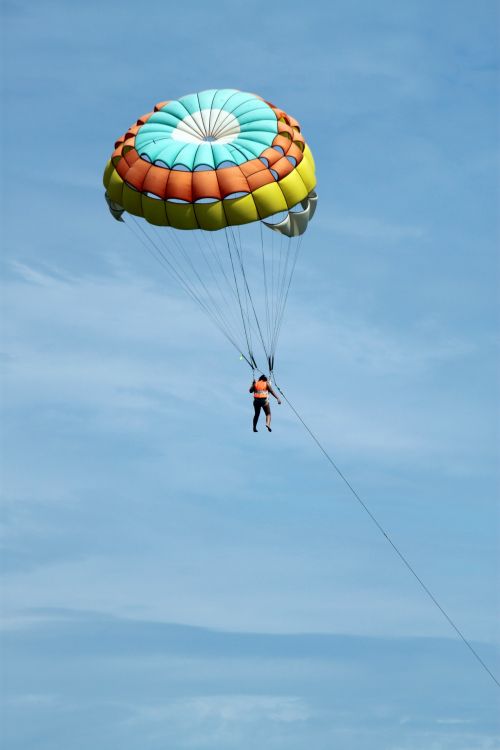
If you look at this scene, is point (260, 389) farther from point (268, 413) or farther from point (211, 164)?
point (211, 164)

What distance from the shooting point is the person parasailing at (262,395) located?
4847 centimetres

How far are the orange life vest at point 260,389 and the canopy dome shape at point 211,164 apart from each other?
496 centimetres

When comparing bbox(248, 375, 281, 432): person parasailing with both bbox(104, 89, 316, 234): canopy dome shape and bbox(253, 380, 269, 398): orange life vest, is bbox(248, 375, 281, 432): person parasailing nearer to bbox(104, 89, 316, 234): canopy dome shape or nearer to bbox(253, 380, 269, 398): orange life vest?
bbox(253, 380, 269, 398): orange life vest

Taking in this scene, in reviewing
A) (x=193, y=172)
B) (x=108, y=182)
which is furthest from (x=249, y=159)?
(x=108, y=182)

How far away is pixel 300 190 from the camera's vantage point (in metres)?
49.6

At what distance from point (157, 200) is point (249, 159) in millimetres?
3096

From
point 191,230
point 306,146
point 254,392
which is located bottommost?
point 254,392

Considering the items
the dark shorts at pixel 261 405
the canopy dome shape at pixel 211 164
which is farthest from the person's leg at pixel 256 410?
the canopy dome shape at pixel 211 164

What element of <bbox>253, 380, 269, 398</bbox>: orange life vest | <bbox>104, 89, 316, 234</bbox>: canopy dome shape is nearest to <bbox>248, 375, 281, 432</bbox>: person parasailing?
<bbox>253, 380, 269, 398</bbox>: orange life vest

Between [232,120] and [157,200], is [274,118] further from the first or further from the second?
[157,200]

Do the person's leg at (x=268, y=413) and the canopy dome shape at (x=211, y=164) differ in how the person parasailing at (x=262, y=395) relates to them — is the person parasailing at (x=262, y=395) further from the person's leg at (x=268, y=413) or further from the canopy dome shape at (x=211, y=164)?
the canopy dome shape at (x=211, y=164)

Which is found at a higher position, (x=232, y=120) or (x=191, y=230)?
(x=232, y=120)

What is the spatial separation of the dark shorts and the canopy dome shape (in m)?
5.49

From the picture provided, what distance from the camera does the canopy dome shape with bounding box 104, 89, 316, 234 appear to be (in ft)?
159
